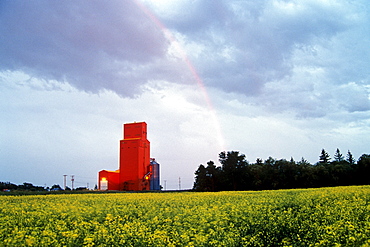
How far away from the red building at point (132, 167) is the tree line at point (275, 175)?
10.1m

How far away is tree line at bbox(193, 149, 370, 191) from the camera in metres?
51.3

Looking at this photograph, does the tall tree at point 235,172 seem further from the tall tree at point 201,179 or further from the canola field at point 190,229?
the canola field at point 190,229

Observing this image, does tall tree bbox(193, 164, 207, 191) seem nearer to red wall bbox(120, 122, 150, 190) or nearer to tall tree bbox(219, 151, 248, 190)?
tall tree bbox(219, 151, 248, 190)

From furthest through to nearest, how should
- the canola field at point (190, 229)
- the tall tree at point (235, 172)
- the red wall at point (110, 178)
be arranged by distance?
the red wall at point (110, 178)
the tall tree at point (235, 172)
the canola field at point (190, 229)

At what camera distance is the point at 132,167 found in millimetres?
57844

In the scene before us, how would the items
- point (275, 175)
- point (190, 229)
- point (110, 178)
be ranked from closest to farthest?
point (190, 229) → point (275, 175) → point (110, 178)

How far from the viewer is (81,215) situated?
9.80m

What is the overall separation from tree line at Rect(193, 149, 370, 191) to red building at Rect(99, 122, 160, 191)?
10.1m

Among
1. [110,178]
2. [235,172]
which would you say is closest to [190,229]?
[235,172]

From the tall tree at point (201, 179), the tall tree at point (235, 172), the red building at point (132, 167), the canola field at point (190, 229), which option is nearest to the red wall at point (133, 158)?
the red building at point (132, 167)

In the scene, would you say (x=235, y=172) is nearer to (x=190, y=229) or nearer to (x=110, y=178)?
(x=110, y=178)

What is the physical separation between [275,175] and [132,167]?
1034 inches

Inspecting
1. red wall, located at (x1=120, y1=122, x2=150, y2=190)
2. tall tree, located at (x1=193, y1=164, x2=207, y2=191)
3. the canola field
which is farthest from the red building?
the canola field

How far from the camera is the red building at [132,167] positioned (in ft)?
189
